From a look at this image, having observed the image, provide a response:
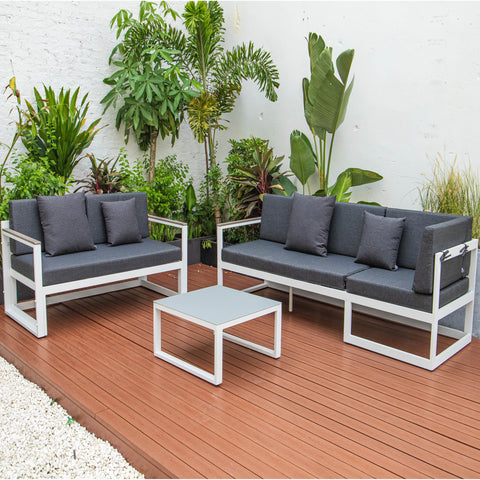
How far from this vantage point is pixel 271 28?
18.4 feet

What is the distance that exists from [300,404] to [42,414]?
1448 mm

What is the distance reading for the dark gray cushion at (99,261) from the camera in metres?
3.62

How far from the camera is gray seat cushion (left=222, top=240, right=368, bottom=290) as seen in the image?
3631 mm

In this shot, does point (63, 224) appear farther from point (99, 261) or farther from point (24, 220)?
point (99, 261)

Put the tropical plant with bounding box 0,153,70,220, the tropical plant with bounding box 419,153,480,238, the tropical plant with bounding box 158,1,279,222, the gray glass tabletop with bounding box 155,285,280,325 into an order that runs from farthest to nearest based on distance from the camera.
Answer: the tropical plant with bounding box 158,1,279,222, the tropical plant with bounding box 0,153,70,220, the tropical plant with bounding box 419,153,480,238, the gray glass tabletop with bounding box 155,285,280,325

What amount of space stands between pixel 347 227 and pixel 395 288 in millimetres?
1000

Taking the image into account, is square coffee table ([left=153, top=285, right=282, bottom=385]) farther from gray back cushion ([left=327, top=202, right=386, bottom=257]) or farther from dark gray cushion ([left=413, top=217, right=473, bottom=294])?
gray back cushion ([left=327, top=202, right=386, bottom=257])

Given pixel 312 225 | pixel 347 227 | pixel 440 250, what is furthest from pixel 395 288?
pixel 312 225

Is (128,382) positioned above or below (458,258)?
below

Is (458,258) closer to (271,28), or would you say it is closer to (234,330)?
(234,330)

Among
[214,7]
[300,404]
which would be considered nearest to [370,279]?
[300,404]

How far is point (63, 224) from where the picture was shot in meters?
3.97

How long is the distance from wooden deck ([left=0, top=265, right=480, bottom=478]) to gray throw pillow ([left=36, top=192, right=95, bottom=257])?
0.60 m

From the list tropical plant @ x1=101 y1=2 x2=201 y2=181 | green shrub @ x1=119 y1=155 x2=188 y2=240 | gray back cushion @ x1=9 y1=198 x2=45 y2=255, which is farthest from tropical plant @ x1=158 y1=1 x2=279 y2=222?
gray back cushion @ x1=9 y1=198 x2=45 y2=255
